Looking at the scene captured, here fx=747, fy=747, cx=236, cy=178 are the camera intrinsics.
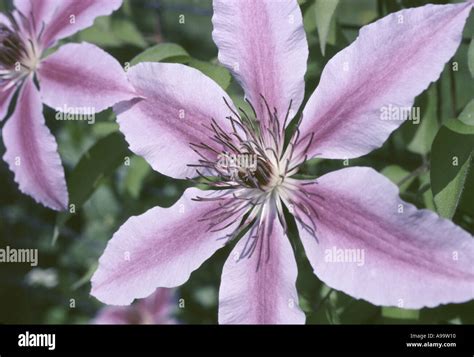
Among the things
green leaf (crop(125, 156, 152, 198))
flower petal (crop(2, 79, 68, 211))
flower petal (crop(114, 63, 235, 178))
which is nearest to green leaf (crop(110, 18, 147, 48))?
green leaf (crop(125, 156, 152, 198))

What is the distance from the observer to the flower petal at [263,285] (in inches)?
37.9

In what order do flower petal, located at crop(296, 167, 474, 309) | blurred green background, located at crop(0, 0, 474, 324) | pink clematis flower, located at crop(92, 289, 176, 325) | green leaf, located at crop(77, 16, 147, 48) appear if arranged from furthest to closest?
1. pink clematis flower, located at crop(92, 289, 176, 325)
2. green leaf, located at crop(77, 16, 147, 48)
3. blurred green background, located at crop(0, 0, 474, 324)
4. flower petal, located at crop(296, 167, 474, 309)

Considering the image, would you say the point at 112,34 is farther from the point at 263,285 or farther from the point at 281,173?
the point at 263,285

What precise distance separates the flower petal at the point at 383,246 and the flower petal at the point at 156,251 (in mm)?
145

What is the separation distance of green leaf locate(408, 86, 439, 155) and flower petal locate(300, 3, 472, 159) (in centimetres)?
33

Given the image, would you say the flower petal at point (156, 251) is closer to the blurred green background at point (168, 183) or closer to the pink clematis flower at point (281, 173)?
the pink clematis flower at point (281, 173)

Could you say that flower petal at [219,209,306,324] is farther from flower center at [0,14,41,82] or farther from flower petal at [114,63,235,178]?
flower center at [0,14,41,82]

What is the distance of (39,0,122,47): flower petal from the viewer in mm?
1096

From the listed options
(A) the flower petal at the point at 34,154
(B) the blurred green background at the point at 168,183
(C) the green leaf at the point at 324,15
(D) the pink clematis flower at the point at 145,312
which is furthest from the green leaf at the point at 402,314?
(D) the pink clematis flower at the point at 145,312

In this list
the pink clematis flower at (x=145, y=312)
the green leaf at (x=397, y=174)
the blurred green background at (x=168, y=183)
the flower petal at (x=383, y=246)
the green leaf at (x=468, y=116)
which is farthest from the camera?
the pink clematis flower at (x=145, y=312)

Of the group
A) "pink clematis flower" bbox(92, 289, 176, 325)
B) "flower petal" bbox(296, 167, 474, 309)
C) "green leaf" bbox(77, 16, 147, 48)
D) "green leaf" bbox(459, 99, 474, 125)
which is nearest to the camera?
"flower petal" bbox(296, 167, 474, 309)

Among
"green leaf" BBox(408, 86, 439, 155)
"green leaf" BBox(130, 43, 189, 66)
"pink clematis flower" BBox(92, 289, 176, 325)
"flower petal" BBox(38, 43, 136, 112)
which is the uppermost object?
"green leaf" BBox(130, 43, 189, 66)

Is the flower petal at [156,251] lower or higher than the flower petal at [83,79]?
lower
